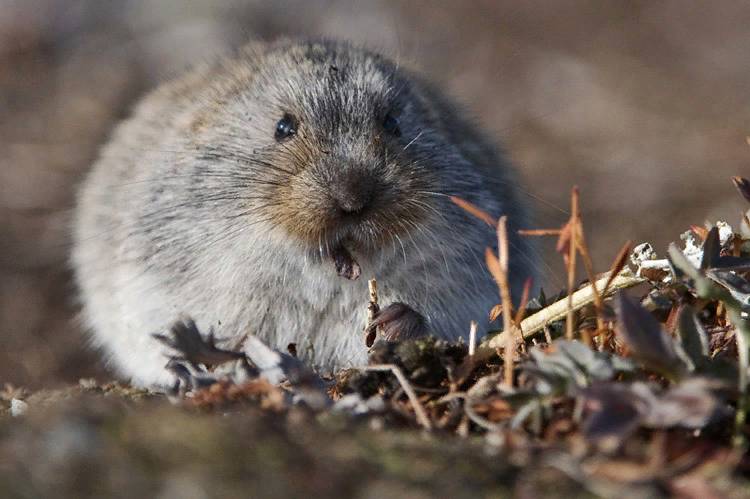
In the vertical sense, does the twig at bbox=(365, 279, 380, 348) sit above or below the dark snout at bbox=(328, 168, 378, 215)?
below

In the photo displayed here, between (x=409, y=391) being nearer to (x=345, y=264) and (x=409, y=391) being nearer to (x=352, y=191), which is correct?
(x=352, y=191)

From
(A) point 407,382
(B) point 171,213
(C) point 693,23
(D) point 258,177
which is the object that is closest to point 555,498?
(A) point 407,382

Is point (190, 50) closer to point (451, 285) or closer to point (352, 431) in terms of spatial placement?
point (451, 285)

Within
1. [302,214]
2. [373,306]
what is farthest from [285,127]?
[373,306]

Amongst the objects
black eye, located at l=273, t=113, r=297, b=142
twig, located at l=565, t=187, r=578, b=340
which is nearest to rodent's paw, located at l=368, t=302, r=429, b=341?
twig, located at l=565, t=187, r=578, b=340

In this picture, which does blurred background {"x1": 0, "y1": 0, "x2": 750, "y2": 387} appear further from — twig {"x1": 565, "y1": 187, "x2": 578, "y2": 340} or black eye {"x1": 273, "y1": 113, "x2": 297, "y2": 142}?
twig {"x1": 565, "y1": 187, "x2": 578, "y2": 340}

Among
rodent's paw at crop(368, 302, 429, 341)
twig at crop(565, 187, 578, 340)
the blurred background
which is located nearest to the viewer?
twig at crop(565, 187, 578, 340)
